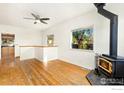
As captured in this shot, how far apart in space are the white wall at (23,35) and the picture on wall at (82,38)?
14.1 feet

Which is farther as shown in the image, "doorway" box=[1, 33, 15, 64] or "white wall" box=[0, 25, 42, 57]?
"white wall" box=[0, 25, 42, 57]

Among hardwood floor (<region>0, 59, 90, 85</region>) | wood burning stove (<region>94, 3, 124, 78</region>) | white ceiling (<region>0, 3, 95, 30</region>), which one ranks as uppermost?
white ceiling (<region>0, 3, 95, 30</region>)

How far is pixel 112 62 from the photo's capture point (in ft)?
7.81

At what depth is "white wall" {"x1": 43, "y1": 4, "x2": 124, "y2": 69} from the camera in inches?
123

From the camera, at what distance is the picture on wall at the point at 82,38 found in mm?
4234

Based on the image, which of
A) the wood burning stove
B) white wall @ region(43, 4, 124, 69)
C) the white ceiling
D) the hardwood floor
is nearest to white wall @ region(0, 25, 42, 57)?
white wall @ region(43, 4, 124, 69)

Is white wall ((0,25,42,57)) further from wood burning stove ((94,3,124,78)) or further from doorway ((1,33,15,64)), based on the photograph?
wood burning stove ((94,3,124,78))

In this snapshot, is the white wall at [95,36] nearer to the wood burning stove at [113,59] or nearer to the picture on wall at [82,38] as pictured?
the picture on wall at [82,38]

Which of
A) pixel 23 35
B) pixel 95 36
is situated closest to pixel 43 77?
pixel 95 36

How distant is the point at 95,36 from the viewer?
385 cm

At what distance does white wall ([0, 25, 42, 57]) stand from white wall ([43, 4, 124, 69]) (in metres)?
2.70

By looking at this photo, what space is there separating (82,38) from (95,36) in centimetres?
89
